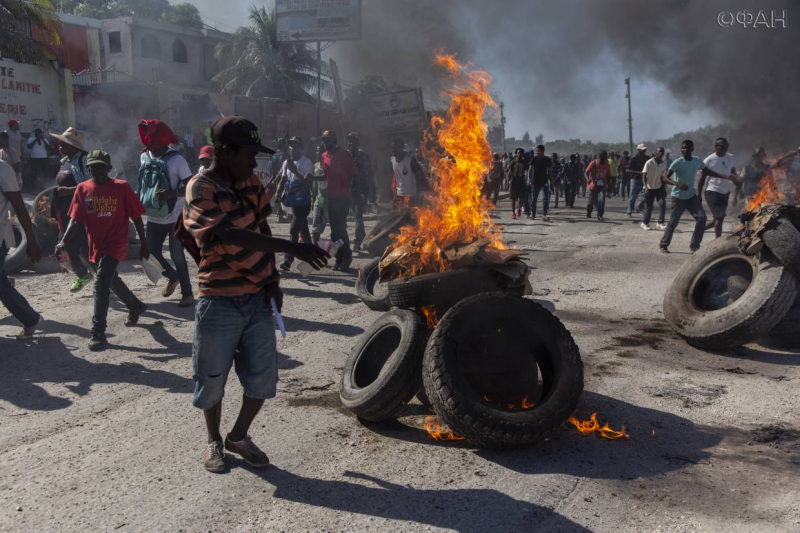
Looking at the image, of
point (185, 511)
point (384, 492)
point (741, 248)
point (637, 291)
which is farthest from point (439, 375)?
point (637, 291)

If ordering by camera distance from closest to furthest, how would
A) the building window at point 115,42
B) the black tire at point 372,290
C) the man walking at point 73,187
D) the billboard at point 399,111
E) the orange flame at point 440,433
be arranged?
1. the orange flame at point 440,433
2. the man walking at point 73,187
3. the black tire at point 372,290
4. the billboard at point 399,111
5. the building window at point 115,42

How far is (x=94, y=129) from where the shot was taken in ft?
88.9

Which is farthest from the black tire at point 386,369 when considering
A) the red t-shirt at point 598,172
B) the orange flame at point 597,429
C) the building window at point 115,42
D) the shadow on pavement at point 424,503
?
the building window at point 115,42

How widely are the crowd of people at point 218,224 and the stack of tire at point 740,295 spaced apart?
4.04 meters

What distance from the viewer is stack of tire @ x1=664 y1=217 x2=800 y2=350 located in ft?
18.7

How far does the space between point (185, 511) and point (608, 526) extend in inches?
80.9

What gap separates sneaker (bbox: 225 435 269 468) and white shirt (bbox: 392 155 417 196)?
741cm

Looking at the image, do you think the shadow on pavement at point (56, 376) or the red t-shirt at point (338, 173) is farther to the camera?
the red t-shirt at point (338, 173)

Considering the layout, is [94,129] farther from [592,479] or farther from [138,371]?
[592,479]

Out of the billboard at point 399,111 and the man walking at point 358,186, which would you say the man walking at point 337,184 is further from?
the billboard at point 399,111

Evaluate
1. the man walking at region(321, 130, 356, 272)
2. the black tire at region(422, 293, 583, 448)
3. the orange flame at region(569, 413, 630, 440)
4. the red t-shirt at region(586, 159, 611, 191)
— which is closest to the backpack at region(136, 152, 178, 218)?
the man walking at region(321, 130, 356, 272)

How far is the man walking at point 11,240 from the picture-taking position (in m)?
5.96

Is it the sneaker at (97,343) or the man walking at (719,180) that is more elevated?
the man walking at (719,180)

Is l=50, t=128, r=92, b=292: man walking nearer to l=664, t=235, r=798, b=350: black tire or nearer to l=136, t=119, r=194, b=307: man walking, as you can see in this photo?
l=136, t=119, r=194, b=307: man walking
